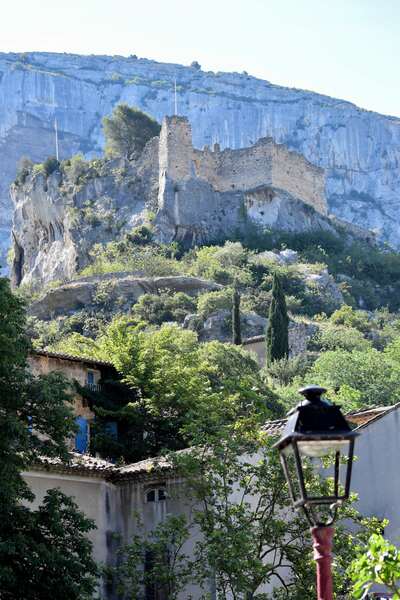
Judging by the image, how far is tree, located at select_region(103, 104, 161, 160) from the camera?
9612cm

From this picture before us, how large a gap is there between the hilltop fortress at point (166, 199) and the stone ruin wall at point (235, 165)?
2.8 inches

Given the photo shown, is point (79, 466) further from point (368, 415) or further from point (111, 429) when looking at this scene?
point (111, 429)

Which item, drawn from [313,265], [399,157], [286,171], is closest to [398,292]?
[313,265]

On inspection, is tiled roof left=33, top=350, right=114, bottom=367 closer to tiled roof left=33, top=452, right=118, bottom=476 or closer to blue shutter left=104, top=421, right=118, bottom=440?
blue shutter left=104, top=421, right=118, bottom=440

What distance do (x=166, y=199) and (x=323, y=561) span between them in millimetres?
76529

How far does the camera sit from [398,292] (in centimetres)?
8450

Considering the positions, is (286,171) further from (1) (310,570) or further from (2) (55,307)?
(1) (310,570)

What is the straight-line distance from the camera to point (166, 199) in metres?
85.1

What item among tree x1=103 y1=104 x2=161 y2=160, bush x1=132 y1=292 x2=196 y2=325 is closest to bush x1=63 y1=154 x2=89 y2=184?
tree x1=103 y1=104 x2=161 y2=160

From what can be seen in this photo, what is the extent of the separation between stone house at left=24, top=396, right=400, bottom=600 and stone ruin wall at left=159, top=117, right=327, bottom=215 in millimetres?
63126

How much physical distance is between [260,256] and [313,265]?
362 centimetres

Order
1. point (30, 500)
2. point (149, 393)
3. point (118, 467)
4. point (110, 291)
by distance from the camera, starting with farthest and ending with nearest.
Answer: point (110, 291) → point (149, 393) → point (118, 467) → point (30, 500)

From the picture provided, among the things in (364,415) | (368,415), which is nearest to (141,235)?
(364,415)

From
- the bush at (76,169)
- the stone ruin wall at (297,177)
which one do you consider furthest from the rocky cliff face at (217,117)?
the bush at (76,169)
